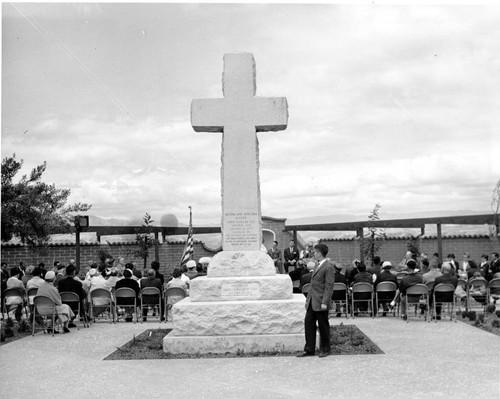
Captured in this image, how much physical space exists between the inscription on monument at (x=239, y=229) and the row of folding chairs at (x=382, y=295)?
10.9 feet

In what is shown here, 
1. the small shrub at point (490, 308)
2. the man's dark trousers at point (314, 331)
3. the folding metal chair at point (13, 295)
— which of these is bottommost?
the small shrub at point (490, 308)

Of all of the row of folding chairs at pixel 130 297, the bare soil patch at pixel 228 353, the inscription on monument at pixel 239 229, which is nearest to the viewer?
the bare soil patch at pixel 228 353

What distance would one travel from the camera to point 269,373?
7656 millimetres

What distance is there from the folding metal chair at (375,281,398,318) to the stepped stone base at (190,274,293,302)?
14.7 ft

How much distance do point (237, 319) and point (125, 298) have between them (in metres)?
4.75

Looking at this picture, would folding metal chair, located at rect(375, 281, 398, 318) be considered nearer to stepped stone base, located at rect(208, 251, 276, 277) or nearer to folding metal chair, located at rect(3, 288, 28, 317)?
stepped stone base, located at rect(208, 251, 276, 277)

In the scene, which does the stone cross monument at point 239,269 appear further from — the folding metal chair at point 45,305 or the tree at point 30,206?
the tree at point 30,206

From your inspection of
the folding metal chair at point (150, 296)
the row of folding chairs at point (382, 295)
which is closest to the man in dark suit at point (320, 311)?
the row of folding chairs at point (382, 295)

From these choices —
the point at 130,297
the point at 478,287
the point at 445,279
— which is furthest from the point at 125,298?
the point at 478,287

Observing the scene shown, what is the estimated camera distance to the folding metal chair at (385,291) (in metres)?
13.5

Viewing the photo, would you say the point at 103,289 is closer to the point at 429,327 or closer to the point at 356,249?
the point at 429,327

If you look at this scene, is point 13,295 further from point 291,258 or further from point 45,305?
point 291,258

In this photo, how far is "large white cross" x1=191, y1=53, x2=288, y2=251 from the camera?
1019 centimetres

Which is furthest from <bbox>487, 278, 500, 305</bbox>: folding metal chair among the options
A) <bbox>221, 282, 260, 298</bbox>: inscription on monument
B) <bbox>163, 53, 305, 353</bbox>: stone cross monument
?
<bbox>221, 282, 260, 298</bbox>: inscription on monument
